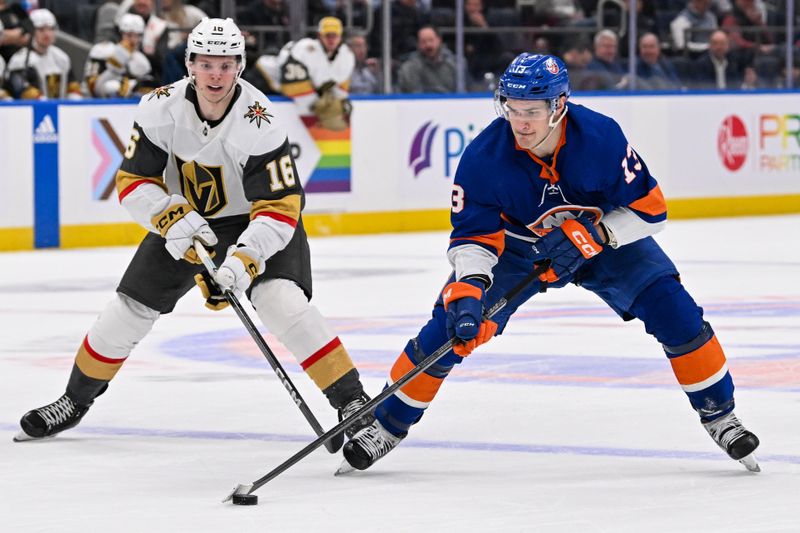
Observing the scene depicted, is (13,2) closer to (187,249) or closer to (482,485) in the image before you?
(187,249)

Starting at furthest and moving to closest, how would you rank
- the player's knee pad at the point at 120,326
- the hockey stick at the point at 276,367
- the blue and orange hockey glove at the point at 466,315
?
1. the player's knee pad at the point at 120,326
2. the hockey stick at the point at 276,367
3. the blue and orange hockey glove at the point at 466,315

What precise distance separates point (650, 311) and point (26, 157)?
6226 millimetres

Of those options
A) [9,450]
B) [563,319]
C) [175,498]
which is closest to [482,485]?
[175,498]

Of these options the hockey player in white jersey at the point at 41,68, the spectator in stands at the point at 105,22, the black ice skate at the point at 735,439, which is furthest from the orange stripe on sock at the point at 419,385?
the spectator in stands at the point at 105,22

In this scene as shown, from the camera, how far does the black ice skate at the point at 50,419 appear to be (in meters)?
4.50

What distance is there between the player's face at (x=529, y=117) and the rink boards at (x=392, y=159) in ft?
20.1

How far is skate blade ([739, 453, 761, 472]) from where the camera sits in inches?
155

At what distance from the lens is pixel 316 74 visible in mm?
10367

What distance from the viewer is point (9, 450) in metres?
4.36

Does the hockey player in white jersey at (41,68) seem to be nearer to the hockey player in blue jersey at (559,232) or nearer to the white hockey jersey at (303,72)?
the white hockey jersey at (303,72)

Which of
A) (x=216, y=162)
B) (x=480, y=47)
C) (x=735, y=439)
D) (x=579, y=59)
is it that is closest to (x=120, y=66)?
(x=480, y=47)

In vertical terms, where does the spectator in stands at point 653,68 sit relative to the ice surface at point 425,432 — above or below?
above

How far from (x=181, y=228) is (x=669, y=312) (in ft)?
4.15

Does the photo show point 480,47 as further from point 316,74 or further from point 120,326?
point 120,326
